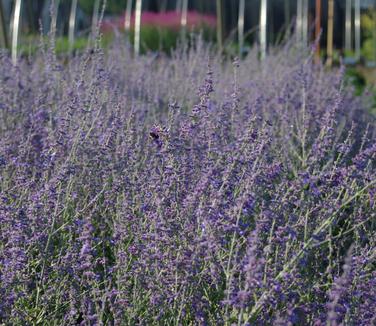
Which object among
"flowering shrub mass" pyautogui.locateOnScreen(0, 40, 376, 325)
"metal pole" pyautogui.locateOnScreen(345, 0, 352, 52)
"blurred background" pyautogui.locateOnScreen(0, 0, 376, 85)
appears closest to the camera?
"flowering shrub mass" pyautogui.locateOnScreen(0, 40, 376, 325)

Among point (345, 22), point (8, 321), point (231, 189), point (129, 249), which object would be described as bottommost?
point (8, 321)

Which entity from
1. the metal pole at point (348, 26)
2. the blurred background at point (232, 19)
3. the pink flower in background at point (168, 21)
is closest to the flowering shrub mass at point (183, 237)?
the blurred background at point (232, 19)

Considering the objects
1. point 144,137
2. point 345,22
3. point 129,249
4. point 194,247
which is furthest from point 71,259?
point 345,22

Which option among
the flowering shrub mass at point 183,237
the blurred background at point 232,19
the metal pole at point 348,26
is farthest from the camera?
the metal pole at point 348,26

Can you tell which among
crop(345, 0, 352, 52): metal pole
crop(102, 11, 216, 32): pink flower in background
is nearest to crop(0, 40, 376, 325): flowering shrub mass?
crop(102, 11, 216, 32): pink flower in background

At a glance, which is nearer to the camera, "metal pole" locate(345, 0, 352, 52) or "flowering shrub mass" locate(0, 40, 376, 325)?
"flowering shrub mass" locate(0, 40, 376, 325)

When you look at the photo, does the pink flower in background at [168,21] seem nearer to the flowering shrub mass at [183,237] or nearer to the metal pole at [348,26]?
the metal pole at [348,26]

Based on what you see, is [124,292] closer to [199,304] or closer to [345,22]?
[199,304]

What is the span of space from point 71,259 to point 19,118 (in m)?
1.70

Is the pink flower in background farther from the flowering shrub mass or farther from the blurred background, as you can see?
the flowering shrub mass

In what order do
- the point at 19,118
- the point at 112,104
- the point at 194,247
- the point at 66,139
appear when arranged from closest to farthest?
the point at 194,247 < the point at 66,139 < the point at 112,104 < the point at 19,118

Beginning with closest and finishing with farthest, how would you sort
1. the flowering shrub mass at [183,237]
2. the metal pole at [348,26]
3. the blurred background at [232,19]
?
the flowering shrub mass at [183,237] → the blurred background at [232,19] → the metal pole at [348,26]

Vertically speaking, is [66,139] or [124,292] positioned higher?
[66,139]

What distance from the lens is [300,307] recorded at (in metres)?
2.34
